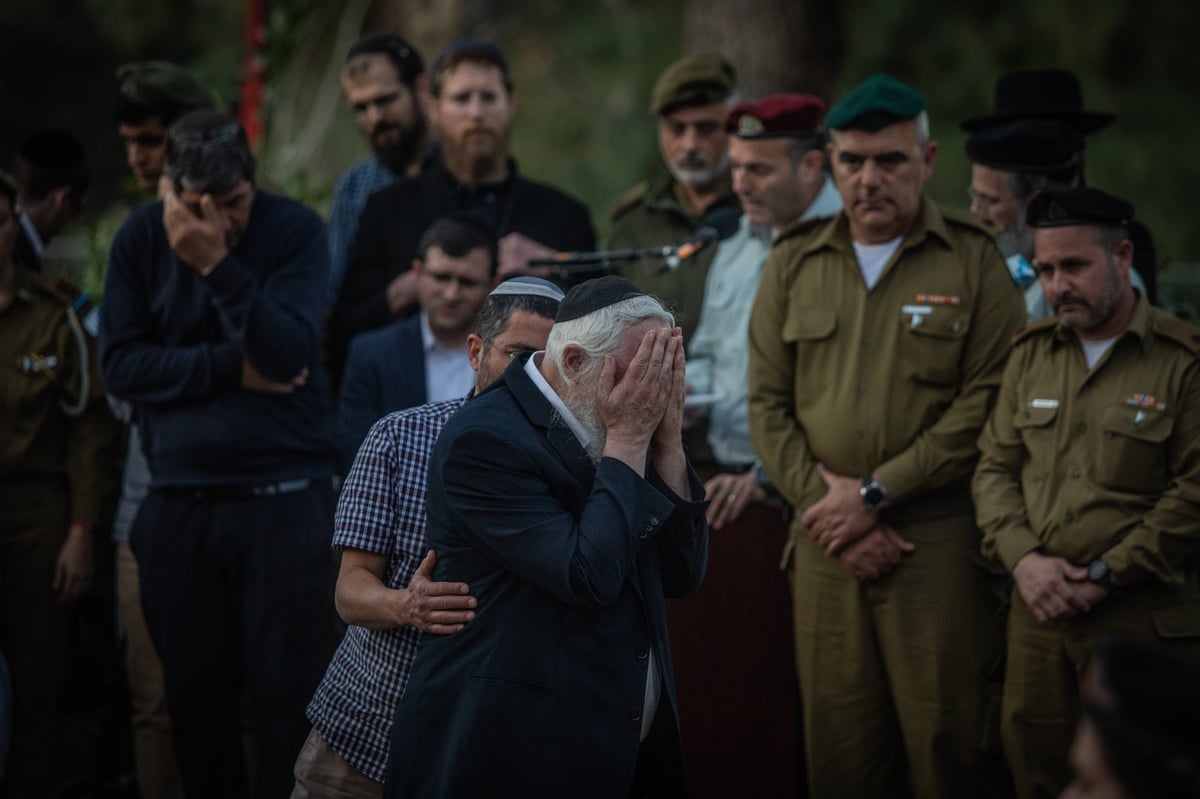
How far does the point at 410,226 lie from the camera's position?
20.8 ft

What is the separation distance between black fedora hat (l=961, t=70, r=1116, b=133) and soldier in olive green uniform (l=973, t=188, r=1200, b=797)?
1183mm

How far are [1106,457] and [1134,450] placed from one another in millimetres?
84

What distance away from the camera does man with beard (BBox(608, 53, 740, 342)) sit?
6188 millimetres

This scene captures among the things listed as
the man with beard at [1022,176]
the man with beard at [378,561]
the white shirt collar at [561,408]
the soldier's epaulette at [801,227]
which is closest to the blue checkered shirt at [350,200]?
the soldier's epaulette at [801,227]

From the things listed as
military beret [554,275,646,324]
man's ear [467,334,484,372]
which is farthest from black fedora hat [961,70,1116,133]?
military beret [554,275,646,324]

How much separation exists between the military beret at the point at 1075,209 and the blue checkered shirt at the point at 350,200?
2.97 metres

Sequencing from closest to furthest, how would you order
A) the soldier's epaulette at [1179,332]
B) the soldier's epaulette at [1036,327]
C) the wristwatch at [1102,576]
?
the wristwatch at [1102,576] → the soldier's epaulette at [1179,332] → the soldier's epaulette at [1036,327]

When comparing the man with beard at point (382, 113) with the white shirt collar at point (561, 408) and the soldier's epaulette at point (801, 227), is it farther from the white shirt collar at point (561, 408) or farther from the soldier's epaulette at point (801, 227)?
the white shirt collar at point (561, 408)

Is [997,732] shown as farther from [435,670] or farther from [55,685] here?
[55,685]

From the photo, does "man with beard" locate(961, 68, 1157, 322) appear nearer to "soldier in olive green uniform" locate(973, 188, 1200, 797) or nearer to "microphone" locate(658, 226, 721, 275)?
"soldier in olive green uniform" locate(973, 188, 1200, 797)

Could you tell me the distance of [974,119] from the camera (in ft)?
19.3

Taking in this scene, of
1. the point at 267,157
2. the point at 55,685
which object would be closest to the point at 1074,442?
the point at 55,685

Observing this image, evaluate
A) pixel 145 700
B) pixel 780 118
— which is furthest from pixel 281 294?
pixel 780 118

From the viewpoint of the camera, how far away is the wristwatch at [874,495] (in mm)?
4848
